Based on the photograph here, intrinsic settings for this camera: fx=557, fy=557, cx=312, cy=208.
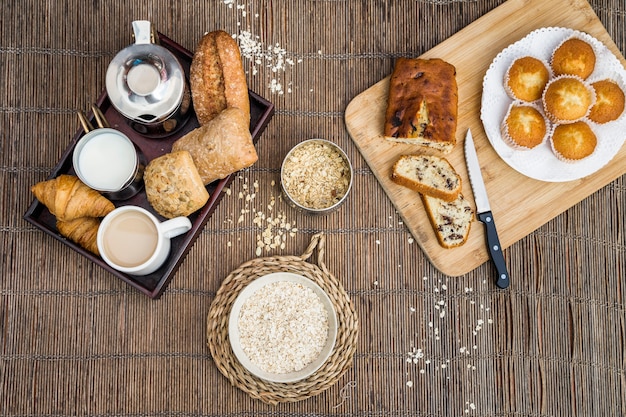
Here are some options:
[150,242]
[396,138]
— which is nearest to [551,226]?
[396,138]

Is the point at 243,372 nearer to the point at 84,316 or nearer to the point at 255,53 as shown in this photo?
the point at 84,316

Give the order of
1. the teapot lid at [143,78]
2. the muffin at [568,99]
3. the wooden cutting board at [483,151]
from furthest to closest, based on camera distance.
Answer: the wooden cutting board at [483,151] < the muffin at [568,99] < the teapot lid at [143,78]

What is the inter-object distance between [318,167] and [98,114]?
0.60 metres

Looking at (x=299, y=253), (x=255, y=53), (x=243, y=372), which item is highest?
(x=255, y=53)

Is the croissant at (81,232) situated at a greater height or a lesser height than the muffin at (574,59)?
lesser

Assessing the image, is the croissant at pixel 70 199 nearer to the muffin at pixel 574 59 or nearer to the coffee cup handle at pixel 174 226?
the coffee cup handle at pixel 174 226

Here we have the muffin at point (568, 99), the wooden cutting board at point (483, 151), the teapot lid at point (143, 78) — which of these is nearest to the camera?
the teapot lid at point (143, 78)

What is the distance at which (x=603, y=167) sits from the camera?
5.39ft

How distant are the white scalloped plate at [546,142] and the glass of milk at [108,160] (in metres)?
0.99

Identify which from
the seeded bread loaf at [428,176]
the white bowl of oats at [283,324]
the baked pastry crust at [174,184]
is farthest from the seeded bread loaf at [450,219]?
the baked pastry crust at [174,184]

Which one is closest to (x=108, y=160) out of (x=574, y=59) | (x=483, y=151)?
(x=483, y=151)

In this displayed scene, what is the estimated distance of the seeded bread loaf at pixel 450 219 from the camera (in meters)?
1.59

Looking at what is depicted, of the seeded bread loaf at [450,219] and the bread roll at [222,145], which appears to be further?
the seeded bread loaf at [450,219]

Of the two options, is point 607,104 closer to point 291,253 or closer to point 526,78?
point 526,78
